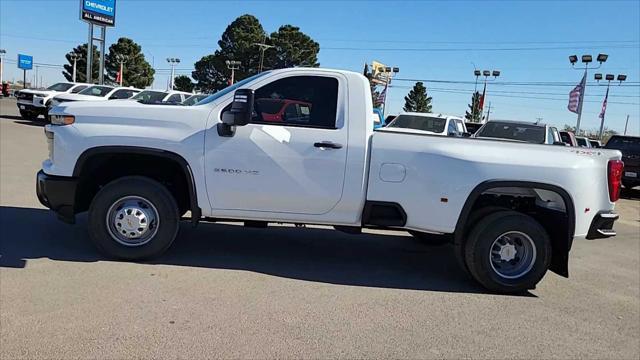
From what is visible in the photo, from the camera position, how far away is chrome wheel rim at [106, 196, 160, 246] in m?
5.46

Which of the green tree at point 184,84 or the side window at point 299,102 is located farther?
the green tree at point 184,84

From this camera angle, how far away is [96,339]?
12.4 feet

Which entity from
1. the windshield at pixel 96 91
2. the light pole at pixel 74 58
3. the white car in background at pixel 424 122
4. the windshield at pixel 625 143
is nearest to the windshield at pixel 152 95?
the windshield at pixel 96 91

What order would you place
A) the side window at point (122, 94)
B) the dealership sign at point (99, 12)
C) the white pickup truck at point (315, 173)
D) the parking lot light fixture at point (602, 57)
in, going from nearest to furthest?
the white pickup truck at point (315, 173), the side window at point (122, 94), the parking lot light fixture at point (602, 57), the dealership sign at point (99, 12)

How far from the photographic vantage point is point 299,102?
5516 mm

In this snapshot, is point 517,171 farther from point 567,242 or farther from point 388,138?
point 388,138

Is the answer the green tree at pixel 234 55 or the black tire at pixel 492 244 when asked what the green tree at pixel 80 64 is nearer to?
the green tree at pixel 234 55

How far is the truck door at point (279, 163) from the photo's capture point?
17.6 feet

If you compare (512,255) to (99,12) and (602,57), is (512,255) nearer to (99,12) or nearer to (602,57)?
(602,57)

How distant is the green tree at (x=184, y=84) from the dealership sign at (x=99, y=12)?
160 ft

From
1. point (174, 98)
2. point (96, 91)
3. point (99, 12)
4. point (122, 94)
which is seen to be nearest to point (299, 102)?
point (174, 98)

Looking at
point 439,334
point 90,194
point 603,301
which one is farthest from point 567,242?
point 90,194

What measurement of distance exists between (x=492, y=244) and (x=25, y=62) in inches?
2954

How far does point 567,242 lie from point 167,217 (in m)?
4.09
